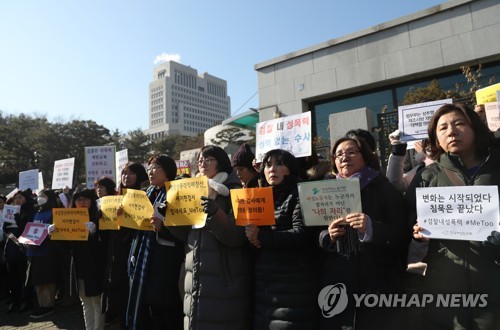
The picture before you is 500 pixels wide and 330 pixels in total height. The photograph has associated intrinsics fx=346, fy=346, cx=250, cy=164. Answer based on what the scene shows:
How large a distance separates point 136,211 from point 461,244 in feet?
9.26

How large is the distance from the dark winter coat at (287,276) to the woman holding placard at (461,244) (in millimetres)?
727


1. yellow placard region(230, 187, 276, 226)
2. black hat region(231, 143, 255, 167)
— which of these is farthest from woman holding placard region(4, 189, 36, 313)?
yellow placard region(230, 187, 276, 226)

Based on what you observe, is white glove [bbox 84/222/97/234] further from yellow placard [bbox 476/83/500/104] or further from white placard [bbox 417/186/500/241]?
yellow placard [bbox 476/83/500/104]

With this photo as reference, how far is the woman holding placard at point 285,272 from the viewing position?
241 centimetres

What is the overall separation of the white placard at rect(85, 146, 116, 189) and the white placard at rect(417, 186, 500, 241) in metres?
6.87

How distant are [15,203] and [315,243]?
661 cm

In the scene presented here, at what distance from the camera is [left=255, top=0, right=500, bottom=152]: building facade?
9625 millimetres

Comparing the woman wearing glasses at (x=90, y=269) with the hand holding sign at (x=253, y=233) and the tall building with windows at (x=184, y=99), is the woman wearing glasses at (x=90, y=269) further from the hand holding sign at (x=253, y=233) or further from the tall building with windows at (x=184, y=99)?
the tall building with windows at (x=184, y=99)

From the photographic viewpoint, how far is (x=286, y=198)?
270cm

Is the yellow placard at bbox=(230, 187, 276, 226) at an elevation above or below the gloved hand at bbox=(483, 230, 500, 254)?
above

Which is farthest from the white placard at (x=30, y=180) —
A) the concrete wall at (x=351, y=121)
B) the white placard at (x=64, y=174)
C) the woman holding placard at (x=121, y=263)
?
the concrete wall at (x=351, y=121)

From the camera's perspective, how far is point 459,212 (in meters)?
1.82

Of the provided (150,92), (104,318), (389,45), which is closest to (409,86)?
(389,45)

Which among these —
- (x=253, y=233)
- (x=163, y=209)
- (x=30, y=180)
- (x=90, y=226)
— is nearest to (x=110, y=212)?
(x=90, y=226)
